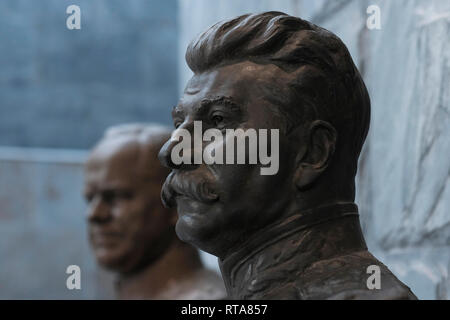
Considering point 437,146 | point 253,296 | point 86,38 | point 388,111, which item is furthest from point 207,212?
point 86,38

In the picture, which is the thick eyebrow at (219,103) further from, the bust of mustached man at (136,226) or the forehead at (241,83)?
the bust of mustached man at (136,226)

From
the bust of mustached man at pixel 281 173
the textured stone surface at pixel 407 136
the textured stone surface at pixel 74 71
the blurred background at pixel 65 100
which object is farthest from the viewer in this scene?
the textured stone surface at pixel 74 71

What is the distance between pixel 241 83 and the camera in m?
2.13

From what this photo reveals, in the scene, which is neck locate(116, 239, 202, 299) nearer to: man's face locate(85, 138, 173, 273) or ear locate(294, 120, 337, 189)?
man's face locate(85, 138, 173, 273)

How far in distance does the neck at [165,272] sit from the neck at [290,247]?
1.99 m

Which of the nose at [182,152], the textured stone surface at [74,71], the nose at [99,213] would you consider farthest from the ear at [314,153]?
the textured stone surface at [74,71]

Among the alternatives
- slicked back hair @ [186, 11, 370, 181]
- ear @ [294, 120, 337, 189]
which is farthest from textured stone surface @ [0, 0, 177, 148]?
ear @ [294, 120, 337, 189]

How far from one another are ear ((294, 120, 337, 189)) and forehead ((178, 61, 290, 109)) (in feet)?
0.45

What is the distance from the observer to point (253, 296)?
2115 millimetres

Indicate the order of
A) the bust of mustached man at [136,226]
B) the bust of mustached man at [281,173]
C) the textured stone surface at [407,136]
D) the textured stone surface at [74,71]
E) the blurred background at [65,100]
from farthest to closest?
the textured stone surface at [74,71] < the blurred background at [65,100] < the bust of mustached man at [136,226] < the textured stone surface at [407,136] < the bust of mustached man at [281,173]

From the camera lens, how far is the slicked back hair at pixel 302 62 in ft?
6.97

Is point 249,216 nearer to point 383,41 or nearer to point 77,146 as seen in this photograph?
point 383,41

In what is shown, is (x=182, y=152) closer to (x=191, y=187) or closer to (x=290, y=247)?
(x=191, y=187)
